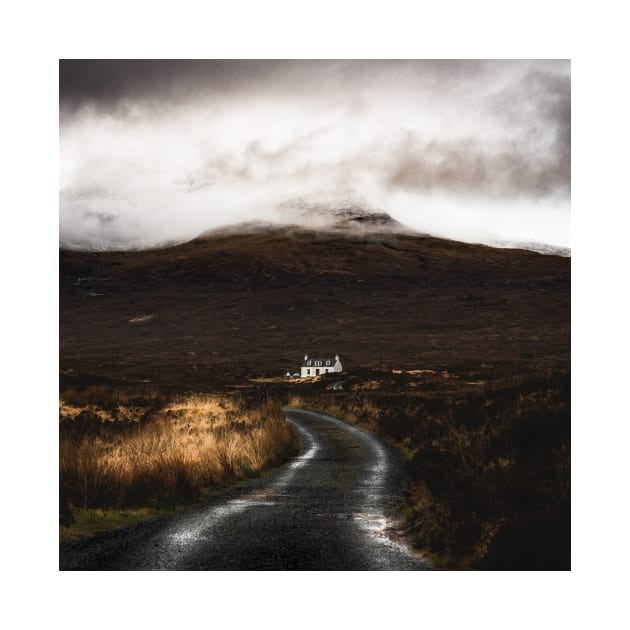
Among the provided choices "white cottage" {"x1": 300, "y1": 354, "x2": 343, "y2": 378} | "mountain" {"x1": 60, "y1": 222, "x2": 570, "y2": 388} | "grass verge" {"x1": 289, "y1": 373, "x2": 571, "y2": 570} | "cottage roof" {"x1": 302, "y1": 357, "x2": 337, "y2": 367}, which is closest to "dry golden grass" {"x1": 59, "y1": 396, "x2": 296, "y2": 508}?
"mountain" {"x1": 60, "y1": 222, "x2": 570, "y2": 388}

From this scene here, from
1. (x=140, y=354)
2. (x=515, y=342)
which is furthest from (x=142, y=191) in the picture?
(x=515, y=342)

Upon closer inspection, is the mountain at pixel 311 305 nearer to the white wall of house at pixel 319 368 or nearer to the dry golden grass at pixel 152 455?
the dry golden grass at pixel 152 455

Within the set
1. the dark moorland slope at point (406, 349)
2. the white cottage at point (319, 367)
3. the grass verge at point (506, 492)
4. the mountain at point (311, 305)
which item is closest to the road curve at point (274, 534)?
the grass verge at point (506, 492)

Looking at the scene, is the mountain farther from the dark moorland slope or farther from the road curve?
the road curve

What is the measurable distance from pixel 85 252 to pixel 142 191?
2.14 meters

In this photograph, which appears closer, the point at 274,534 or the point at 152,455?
the point at 274,534

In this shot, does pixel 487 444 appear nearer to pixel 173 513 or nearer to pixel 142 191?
pixel 173 513

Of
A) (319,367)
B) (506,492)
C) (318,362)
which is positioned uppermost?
(506,492)

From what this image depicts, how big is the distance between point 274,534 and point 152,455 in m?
4.07

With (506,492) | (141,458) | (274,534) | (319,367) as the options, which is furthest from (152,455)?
(319,367)

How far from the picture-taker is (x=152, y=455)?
12.3 m

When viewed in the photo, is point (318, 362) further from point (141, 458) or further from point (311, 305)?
point (141, 458)

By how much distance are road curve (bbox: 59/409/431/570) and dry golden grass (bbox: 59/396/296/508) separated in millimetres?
701

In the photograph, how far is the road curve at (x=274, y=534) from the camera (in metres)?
8.02
